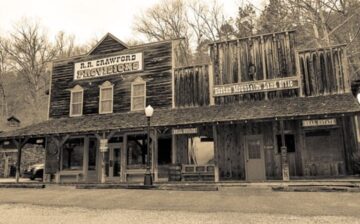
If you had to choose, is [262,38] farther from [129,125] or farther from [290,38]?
[129,125]

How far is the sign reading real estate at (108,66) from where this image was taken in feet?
62.7

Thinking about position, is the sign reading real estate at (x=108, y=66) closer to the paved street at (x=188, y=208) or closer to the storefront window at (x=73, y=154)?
the storefront window at (x=73, y=154)

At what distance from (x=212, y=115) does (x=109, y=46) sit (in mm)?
8989

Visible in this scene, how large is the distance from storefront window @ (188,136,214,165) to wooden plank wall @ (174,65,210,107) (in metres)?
1.96

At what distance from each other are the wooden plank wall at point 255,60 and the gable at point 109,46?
20.0 ft

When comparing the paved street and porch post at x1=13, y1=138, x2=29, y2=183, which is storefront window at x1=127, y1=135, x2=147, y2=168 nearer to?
the paved street

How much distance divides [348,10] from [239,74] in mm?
14444

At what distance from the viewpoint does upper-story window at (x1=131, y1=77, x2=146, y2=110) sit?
60.6 feet

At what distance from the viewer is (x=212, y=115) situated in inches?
596

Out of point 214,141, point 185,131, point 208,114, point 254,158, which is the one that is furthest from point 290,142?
point 185,131

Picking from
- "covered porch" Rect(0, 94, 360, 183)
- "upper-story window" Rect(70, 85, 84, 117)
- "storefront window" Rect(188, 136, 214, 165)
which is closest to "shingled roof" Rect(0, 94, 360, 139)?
"covered porch" Rect(0, 94, 360, 183)

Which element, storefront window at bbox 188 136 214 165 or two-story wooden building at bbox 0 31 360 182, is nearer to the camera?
two-story wooden building at bbox 0 31 360 182

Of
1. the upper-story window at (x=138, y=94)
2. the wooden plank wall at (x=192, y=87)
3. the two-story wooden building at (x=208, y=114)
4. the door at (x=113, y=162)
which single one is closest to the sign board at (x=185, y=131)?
the two-story wooden building at (x=208, y=114)

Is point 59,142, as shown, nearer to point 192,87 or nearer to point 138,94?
point 138,94
